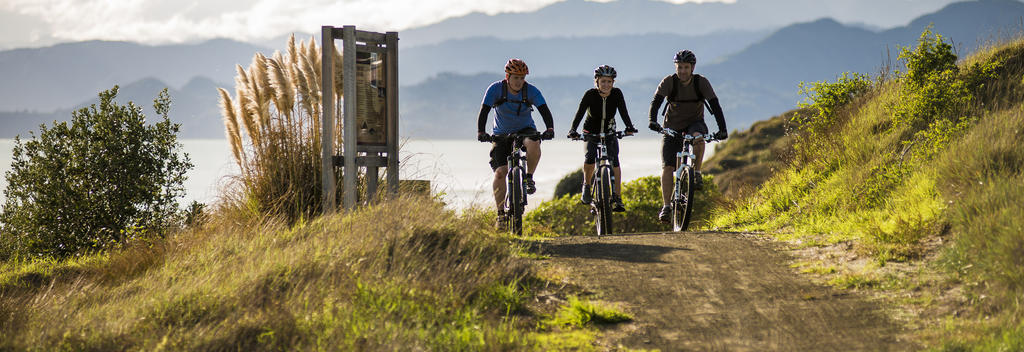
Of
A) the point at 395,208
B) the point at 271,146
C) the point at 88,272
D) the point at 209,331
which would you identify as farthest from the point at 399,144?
the point at 209,331

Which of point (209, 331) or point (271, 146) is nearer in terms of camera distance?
point (209, 331)

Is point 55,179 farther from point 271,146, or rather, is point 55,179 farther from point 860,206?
point 860,206

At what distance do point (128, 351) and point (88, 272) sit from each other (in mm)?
4485

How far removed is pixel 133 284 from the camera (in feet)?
19.1

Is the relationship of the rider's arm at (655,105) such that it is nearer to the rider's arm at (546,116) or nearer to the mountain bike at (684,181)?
the mountain bike at (684,181)

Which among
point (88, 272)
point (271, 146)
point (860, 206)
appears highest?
point (271, 146)

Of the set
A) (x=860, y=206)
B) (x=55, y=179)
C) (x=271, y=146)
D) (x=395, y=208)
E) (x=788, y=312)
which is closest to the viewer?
(x=788, y=312)

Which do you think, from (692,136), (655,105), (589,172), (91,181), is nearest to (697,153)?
(692,136)

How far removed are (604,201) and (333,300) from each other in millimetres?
4809

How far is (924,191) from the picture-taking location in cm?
680

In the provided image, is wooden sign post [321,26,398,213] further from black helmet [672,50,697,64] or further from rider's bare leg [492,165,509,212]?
black helmet [672,50,697,64]

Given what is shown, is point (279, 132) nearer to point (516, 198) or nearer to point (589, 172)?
point (516, 198)

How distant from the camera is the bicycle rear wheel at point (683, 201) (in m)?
8.85

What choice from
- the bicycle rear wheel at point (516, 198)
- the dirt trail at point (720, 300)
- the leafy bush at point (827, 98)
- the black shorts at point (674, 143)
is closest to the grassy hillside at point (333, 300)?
the dirt trail at point (720, 300)
